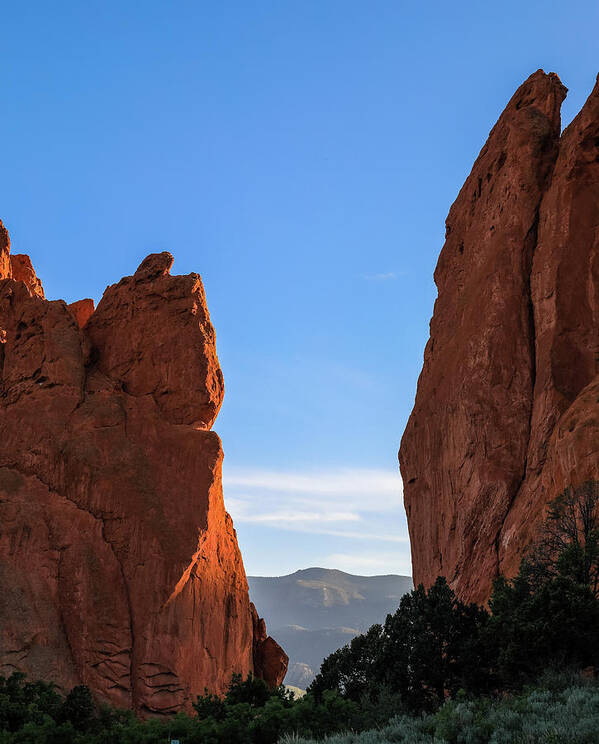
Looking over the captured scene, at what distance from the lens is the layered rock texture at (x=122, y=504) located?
43.0 m

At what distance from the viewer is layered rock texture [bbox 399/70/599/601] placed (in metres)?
40.0

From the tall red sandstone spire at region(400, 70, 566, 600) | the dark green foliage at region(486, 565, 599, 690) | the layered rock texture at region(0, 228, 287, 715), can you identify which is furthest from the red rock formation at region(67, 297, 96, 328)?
the dark green foliage at region(486, 565, 599, 690)

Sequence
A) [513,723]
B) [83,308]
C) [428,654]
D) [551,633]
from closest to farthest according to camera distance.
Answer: [513,723], [551,633], [428,654], [83,308]

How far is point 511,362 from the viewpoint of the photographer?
4425cm

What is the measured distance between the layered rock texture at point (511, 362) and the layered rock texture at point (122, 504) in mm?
12851

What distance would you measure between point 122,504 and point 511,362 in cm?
2366

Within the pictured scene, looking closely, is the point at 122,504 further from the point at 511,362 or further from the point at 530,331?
the point at 530,331

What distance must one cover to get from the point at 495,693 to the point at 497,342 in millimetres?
20771

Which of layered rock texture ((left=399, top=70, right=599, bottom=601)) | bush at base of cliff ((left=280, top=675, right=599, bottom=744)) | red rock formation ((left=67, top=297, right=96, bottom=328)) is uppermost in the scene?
red rock formation ((left=67, top=297, right=96, bottom=328))

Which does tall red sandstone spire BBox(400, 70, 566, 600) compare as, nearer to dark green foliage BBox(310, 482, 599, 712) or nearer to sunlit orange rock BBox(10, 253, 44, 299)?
dark green foliage BBox(310, 482, 599, 712)

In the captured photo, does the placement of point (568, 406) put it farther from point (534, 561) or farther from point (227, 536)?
point (227, 536)

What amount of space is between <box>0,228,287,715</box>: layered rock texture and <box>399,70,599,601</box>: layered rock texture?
12.9 meters

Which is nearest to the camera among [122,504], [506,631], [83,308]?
[506,631]

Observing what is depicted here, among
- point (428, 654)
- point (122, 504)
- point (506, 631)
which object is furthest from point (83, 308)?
point (506, 631)
